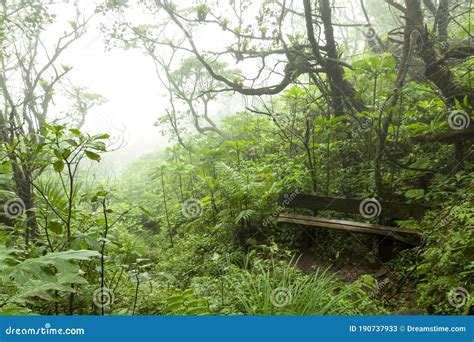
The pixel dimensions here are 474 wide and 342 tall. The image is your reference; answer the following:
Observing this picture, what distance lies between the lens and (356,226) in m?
4.89

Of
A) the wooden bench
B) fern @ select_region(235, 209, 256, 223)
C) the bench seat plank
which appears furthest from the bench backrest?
fern @ select_region(235, 209, 256, 223)

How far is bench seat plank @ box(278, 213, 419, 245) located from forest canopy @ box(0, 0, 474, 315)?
3 centimetres

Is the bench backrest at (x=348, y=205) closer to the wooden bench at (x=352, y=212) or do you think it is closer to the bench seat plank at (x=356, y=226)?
the wooden bench at (x=352, y=212)

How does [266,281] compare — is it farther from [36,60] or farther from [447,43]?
[36,60]

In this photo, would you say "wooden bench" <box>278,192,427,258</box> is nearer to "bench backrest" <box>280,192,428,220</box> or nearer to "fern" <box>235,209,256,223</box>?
"bench backrest" <box>280,192,428,220</box>

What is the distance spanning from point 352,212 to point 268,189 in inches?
58.6

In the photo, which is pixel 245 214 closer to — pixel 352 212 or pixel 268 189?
pixel 268 189

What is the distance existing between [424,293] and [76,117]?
8.78m

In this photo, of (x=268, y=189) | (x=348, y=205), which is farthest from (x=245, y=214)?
(x=348, y=205)

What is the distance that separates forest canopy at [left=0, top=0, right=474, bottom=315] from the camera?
3.03 metres

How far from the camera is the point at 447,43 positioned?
19.9 ft

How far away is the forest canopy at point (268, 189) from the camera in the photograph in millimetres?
3033

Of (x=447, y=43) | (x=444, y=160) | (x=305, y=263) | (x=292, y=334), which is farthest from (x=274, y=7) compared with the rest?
(x=292, y=334)

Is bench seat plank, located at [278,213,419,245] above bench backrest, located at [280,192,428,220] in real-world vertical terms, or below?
below
